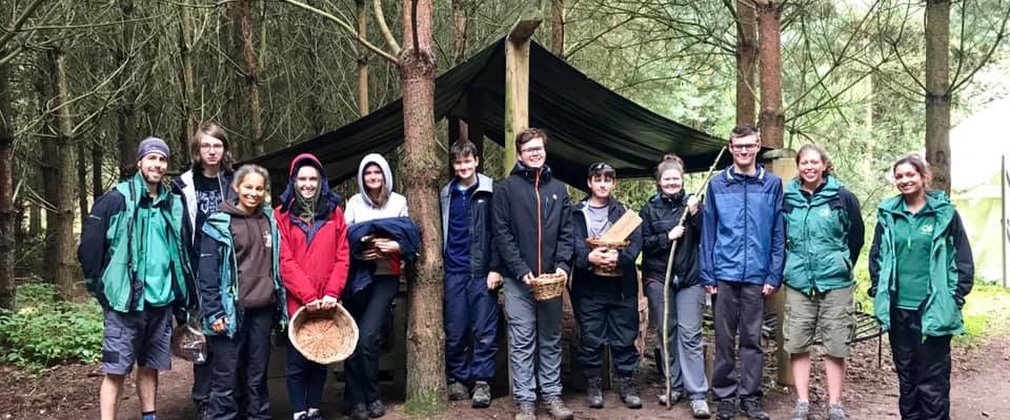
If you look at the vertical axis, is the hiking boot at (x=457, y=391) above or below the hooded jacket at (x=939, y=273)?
below

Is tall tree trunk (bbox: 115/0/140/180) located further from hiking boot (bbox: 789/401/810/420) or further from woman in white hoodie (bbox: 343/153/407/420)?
hiking boot (bbox: 789/401/810/420)

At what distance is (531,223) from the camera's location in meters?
3.85

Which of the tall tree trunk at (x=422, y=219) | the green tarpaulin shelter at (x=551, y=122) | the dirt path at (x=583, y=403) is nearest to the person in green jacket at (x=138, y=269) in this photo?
the dirt path at (x=583, y=403)

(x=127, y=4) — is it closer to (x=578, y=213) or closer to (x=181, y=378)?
(x=181, y=378)

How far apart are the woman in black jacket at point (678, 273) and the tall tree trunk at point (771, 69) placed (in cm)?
150

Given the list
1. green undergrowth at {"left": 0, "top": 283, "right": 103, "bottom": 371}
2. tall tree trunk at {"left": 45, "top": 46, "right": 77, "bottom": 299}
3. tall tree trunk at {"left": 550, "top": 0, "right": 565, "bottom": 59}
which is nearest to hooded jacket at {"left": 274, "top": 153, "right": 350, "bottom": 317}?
green undergrowth at {"left": 0, "top": 283, "right": 103, "bottom": 371}

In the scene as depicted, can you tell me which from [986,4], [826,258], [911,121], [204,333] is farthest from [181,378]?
[911,121]

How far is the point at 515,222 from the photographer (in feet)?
12.7

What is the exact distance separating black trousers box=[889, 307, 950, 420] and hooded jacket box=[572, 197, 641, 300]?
1346mm

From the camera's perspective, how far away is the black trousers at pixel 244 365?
348 centimetres

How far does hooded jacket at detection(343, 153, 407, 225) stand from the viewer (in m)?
3.91

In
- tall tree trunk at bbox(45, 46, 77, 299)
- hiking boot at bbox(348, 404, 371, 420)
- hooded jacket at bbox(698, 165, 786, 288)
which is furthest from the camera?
tall tree trunk at bbox(45, 46, 77, 299)

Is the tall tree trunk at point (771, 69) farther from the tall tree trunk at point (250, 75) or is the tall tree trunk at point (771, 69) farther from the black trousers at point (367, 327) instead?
the tall tree trunk at point (250, 75)

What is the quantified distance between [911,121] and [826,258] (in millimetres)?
12752
